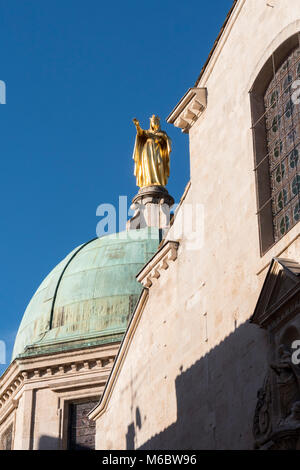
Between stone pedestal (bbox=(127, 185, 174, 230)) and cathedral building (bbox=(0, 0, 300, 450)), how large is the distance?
13741 mm

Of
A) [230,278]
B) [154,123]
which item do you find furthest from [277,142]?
[154,123]

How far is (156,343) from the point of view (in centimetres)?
2138

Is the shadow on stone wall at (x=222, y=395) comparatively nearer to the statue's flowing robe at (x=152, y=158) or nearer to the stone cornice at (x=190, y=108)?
the stone cornice at (x=190, y=108)

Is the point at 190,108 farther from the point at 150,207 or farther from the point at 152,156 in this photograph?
the point at 150,207

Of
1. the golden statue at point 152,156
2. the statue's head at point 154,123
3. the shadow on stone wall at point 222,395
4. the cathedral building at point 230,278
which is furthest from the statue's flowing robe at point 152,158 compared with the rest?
the shadow on stone wall at point 222,395

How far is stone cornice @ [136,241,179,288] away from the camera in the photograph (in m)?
21.2

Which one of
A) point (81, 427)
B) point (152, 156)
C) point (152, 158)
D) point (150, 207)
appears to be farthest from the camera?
point (150, 207)

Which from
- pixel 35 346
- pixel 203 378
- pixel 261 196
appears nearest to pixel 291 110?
pixel 261 196

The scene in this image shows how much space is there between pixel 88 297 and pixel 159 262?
12296 millimetres

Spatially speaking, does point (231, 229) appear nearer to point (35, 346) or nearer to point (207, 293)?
point (207, 293)

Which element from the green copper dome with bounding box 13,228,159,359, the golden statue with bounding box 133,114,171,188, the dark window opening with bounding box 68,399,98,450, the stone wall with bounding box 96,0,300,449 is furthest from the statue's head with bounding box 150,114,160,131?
the stone wall with bounding box 96,0,300,449

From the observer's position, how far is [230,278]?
1816 cm

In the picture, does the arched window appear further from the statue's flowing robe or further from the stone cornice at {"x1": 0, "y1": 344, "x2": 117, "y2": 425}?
the statue's flowing robe

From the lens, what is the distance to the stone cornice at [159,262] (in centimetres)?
2117
